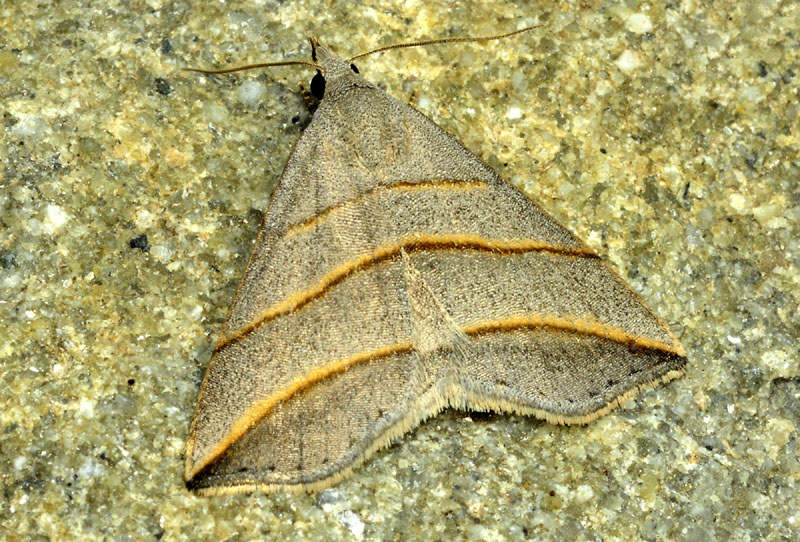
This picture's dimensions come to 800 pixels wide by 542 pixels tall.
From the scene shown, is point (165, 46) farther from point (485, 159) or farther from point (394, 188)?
point (485, 159)

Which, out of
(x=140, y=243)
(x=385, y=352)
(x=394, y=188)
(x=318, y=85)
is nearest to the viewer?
(x=385, y=352)

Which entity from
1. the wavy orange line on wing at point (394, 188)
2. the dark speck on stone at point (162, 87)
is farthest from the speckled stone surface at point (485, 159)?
the wavy orange line on wing at point (394, 188)

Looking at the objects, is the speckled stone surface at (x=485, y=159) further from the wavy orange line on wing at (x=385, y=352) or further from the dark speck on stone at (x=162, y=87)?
the wavy orange line on wing at (x=385, y=352)

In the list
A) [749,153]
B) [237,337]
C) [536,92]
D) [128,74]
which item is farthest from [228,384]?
[749,153]

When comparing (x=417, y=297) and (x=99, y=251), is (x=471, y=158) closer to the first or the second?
(x=417, y=297)

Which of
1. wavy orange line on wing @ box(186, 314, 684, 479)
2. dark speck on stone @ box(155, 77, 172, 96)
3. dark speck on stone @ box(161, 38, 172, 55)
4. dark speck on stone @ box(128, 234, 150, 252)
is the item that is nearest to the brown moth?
wavy orange line on wing @ box(186, 314, 684, 479)

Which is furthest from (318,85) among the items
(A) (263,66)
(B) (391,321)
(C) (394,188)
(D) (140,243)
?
(B) (391,321)

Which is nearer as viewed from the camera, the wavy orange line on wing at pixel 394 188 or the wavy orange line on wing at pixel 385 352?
the wavy orange line on wing at pixel 385 352
